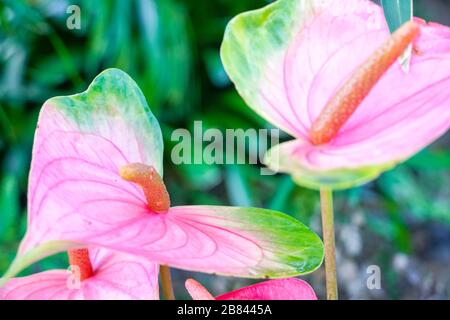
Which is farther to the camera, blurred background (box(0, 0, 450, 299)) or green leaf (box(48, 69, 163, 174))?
blurred background (box(0, 0, 450, 299))

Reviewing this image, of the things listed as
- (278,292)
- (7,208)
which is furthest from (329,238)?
(7,208)

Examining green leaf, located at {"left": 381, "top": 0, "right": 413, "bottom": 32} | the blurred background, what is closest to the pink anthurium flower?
green leaf, located at {"left": 381, "top": 0, "right": 413, "bottom": 32}

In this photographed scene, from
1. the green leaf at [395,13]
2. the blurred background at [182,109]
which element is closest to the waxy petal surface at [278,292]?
the green leaf at [395,13]

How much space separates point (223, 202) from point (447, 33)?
3.57 feet

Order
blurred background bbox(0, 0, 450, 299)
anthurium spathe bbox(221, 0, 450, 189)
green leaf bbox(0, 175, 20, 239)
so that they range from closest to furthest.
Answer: anthurium spathe bbox(221, 0, 450, 189)
green leaf bbox(0, 175, 20, 239)
blurred background bbox(0, 0, 450, 299)

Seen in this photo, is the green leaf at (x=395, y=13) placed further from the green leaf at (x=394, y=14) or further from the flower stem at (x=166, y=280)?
the flower stem at (x=166, y=280)

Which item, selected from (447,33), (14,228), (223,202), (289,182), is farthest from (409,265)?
(447,33)

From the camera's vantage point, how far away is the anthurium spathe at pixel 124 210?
277 millimetres

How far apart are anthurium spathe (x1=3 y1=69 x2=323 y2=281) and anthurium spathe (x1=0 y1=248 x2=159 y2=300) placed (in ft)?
0.10

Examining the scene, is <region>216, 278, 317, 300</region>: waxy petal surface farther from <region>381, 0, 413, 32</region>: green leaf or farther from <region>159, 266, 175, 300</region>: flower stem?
<region>381, 0, 413, 32</region>: green leaf

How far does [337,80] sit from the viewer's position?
333 millimetres

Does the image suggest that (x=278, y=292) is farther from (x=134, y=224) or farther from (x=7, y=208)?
(x=7, y=208)

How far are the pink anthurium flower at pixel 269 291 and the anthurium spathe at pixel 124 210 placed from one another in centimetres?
3

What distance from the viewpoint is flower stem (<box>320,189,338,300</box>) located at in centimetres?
32
